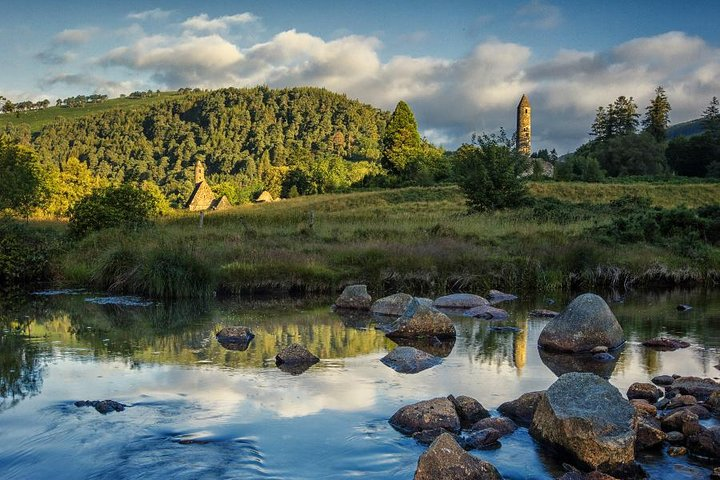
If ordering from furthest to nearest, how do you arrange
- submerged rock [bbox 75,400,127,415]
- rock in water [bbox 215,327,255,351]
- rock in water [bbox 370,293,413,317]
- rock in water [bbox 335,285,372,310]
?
rock in water [bbox 335,285,372,310], rock in water [bbox 370,293,413,317], rock in water [bbox 215,327,255,351], submerged rock [bbox 75,400,127,415]

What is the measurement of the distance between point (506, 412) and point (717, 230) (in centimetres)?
2407

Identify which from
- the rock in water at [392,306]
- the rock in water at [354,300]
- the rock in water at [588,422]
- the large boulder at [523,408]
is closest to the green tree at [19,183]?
the rock in water at [354,300]

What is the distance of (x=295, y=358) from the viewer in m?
11.9

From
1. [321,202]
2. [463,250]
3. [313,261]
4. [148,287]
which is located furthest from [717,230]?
[321,202]

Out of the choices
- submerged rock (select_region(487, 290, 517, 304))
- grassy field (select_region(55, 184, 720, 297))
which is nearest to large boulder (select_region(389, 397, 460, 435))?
submerged rock (select_region(487, 290, 517, 304))

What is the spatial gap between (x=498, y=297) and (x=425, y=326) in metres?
6.72

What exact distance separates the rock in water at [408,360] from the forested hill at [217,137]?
124 m

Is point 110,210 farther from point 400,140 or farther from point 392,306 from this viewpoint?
point 400,140

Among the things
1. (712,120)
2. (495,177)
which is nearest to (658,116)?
(712,120)

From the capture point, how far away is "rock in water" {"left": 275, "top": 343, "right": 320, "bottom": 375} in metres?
11.7

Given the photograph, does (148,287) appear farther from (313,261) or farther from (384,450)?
(384,450)

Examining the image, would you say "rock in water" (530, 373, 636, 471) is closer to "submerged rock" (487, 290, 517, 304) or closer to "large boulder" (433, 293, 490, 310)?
"large boulder" (433, 293, 490, 310)

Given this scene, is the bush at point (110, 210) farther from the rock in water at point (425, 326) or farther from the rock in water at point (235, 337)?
the rock in water at point (425, 326)

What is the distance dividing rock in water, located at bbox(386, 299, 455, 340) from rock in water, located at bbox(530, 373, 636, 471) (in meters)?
6.31
